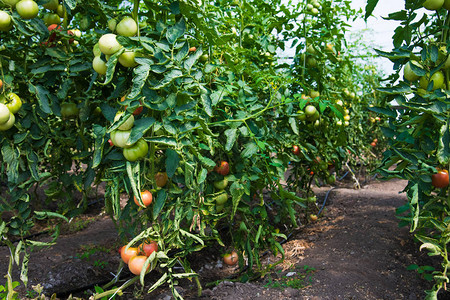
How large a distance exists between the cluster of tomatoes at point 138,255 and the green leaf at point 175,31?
76 centimetres

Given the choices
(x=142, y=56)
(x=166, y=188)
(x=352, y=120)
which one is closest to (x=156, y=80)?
(x=142, y=56)

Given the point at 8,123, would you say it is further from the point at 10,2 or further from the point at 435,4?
the point at 435,4

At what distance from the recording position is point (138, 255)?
1.33 meters

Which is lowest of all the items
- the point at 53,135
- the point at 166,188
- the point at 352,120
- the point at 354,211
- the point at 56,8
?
the point at 354,211

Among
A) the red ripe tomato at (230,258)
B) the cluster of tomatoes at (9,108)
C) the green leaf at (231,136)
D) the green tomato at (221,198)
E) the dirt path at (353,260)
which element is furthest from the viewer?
the red ripe tomato at (230,258)

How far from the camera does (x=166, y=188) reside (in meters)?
1.41

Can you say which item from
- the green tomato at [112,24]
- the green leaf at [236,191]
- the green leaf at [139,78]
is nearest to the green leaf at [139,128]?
the green leaf at [139,78]

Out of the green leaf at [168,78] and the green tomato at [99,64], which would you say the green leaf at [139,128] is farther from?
the green tomato at [99,64]

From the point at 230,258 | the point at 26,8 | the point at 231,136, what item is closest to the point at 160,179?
the point at 231,136

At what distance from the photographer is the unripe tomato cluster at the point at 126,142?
1126 millimetres

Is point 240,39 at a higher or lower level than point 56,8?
lower

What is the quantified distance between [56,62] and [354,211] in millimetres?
2888

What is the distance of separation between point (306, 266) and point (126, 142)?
4.85 ft

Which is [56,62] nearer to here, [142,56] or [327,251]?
[142,56]
